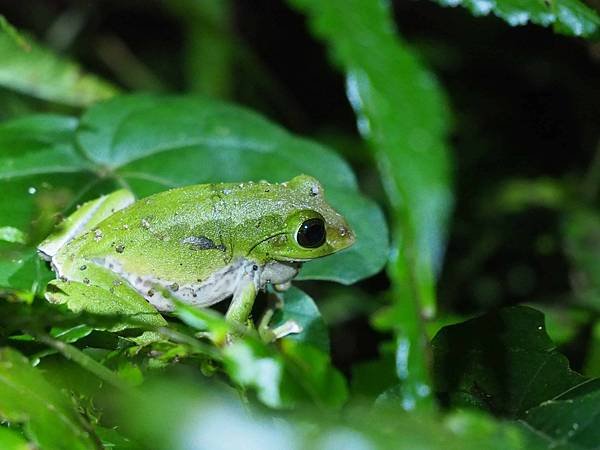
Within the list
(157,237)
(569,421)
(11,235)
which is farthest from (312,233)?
Result: (569,421)

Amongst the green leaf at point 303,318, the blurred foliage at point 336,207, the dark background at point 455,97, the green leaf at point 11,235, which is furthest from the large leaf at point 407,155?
the dark background at point 455,97

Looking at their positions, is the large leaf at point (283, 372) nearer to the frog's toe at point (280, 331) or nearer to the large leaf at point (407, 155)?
the large leaf at point (407, 155)

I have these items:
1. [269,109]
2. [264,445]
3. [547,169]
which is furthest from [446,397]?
[269,109]

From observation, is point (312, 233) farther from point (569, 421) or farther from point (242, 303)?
point (569, 421)

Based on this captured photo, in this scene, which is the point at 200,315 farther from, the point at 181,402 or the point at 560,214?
the point at 560,214

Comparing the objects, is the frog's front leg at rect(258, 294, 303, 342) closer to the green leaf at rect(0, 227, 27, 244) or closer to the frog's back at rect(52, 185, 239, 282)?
the frog's back at rect(52, 185, 239, 282)
